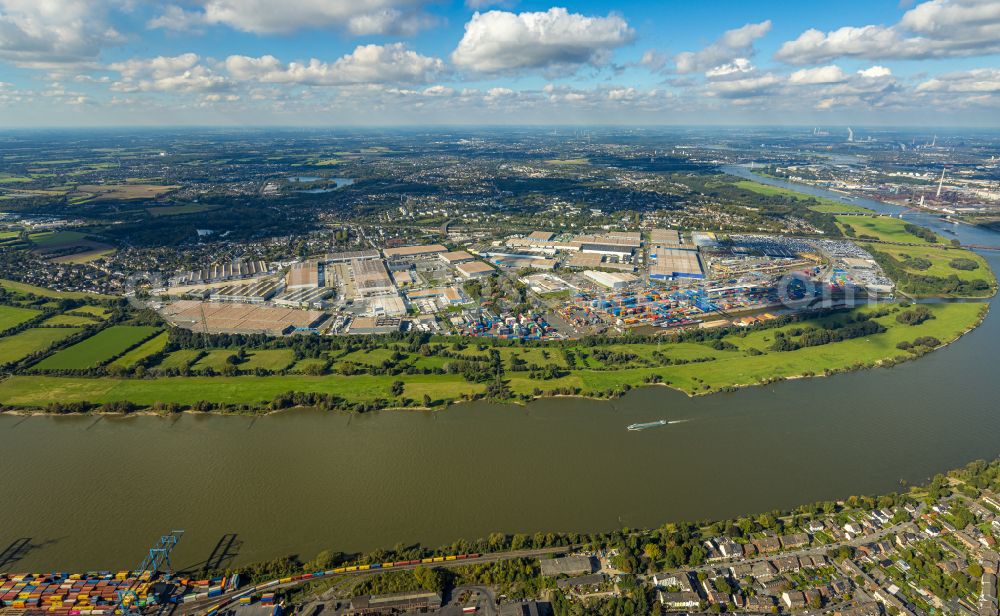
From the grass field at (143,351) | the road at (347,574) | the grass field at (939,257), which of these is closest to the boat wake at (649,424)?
the road at (347,574)

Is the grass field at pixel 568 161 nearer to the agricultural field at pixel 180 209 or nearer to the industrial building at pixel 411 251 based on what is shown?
the agricultural field at pixel 180 209

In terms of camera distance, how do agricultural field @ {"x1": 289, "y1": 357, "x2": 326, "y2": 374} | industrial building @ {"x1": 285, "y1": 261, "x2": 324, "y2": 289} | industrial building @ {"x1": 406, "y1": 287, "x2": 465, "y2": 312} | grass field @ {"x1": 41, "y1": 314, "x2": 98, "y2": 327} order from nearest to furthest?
1. agricultural field @ {"x1": 289, "y1": 357, "x2": 326, "y2": 374}
2. grass field @ {"x1": 41, "y1": 314, "x2": 98, "y2": 327}
3. industrial building @ {"x1": 406, "y1": 287, "x2": 465, "y2": 312}
4. industrial building @ {"x1": 285, "y1": 261, "x2": 324, "y2": 289}

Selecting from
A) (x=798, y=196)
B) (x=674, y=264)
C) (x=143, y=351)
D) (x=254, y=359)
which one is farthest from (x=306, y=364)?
(x=798, y=196)

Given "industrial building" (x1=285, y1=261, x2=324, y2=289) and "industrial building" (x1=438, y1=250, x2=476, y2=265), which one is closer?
"industrial building" (x1=285, y1=261, x2=324, y2=289)

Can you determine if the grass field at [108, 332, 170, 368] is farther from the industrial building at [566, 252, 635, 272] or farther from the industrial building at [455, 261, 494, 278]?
the industrial building at [566, 252, 635, 272]

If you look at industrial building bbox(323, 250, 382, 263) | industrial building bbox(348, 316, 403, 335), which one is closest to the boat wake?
industrial building bbox(348, 316, 403, 335)

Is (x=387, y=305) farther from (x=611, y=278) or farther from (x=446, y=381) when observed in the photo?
(x=611, y=278)
